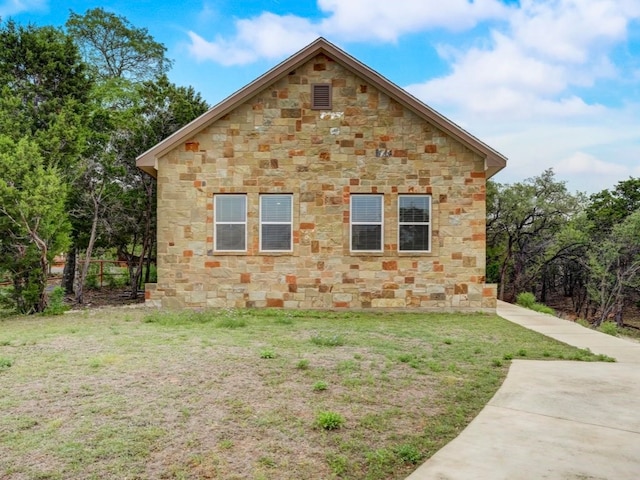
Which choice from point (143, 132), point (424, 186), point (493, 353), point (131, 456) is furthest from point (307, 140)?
point (131, 456)

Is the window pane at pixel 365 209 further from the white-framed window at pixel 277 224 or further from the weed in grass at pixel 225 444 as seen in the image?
the weed in grass at pixel 225 444

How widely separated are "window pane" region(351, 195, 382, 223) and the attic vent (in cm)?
271

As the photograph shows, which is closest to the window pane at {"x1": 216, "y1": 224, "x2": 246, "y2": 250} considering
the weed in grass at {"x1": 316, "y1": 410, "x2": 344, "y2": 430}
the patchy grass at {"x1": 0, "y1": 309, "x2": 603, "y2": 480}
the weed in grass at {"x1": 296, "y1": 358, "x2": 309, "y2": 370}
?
the patchy grass at {"x1": 0, "y1": 309, "x2": 603, "y2": 480}

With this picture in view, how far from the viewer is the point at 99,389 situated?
17.3 ft

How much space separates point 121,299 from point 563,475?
53.1 feet

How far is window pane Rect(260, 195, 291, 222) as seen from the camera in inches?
512

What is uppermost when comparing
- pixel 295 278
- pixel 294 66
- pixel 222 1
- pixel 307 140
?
pixel 222 1

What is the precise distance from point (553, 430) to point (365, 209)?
9119 millimetres

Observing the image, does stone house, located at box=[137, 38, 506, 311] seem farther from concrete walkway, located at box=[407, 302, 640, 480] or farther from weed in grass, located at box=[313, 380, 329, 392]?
weed in grass, located at box=[313, 380, 329, 392]

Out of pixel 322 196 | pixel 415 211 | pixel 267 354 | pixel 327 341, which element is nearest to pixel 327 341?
pixel 327 341

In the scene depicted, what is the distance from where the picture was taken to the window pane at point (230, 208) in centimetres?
1303

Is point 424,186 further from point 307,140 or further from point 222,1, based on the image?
point 222,1

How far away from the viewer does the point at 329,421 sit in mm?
4258

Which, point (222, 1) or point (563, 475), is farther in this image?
point (222, 1)
